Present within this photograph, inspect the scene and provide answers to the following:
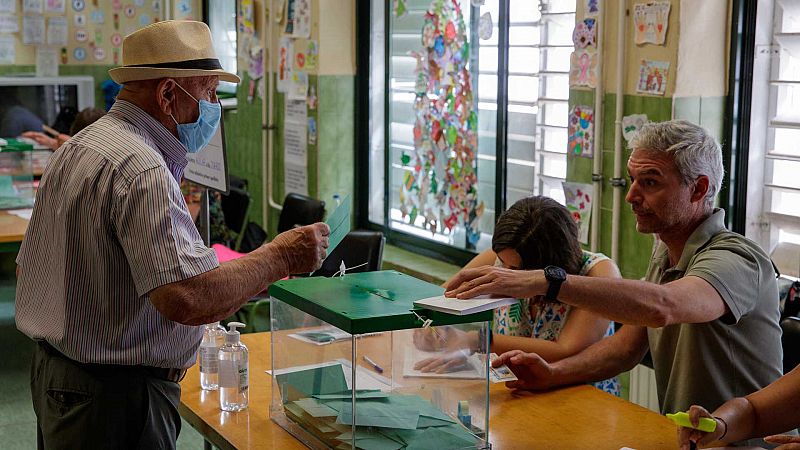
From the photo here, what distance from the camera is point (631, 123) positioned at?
3.60 metres

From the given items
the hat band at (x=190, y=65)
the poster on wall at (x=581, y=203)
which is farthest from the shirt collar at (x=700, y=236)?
the poster on wall at (x=581, y=203)

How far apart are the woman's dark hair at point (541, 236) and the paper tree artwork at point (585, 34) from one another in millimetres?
1065

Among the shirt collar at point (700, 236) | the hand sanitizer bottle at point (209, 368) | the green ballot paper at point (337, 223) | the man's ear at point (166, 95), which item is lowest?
the hand sanitizer bottle at point (209, 368)

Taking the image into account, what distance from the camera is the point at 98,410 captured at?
2.14m

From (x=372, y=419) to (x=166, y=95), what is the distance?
0.83m

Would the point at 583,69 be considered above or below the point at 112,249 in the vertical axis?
above

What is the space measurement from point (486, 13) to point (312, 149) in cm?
158

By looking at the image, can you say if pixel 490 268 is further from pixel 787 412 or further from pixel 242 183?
pixel 242 183

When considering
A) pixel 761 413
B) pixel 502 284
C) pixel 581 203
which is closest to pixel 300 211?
pixel 581 203

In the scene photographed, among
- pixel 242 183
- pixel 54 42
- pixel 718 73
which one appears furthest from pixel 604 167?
pixel 54 42

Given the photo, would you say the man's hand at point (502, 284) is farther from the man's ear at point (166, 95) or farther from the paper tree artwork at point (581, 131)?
the paper tree artwork at point (581, 131)

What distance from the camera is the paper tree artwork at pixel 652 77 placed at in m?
3.46

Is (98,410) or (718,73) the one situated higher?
(718,73)

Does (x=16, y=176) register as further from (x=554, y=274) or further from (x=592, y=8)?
(x=554, y=274)
